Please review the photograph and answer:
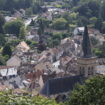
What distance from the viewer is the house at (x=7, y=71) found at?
47000 millimetres

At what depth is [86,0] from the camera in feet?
338

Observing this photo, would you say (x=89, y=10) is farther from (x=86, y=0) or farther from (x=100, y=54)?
(x=100, y=54)

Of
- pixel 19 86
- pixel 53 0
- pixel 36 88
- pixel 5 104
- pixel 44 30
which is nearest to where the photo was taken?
pixel 5 104

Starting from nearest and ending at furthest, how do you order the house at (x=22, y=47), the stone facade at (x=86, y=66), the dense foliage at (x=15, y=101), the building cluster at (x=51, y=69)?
the dense foliage at (x=15, y=101) < the building cluster at (x=51, y=69) < the stone facade at (x=86, y=66) < the house at (x=22, y=47)

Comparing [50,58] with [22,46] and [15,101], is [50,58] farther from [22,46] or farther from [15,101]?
[15,101]

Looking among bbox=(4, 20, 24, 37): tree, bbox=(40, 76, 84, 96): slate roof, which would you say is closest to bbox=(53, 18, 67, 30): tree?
bbox=(4, 20, 24, 37): tree

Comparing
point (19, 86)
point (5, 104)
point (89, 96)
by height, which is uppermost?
point (5, 104)

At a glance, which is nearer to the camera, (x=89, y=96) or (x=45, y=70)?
(x=89, y=96)

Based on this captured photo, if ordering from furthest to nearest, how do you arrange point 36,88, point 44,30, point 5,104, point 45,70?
point 44,30 < point 45,70 < point 36,88 < point 5,104

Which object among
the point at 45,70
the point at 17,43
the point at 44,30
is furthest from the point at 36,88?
the point at 44,30

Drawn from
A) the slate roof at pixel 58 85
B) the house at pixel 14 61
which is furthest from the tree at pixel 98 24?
the slate roof at pixel 58 85

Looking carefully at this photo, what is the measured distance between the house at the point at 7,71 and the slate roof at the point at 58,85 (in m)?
13.5

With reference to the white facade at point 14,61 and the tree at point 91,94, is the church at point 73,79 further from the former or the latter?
the white facade at point 14,61

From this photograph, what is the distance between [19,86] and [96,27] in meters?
44.1
